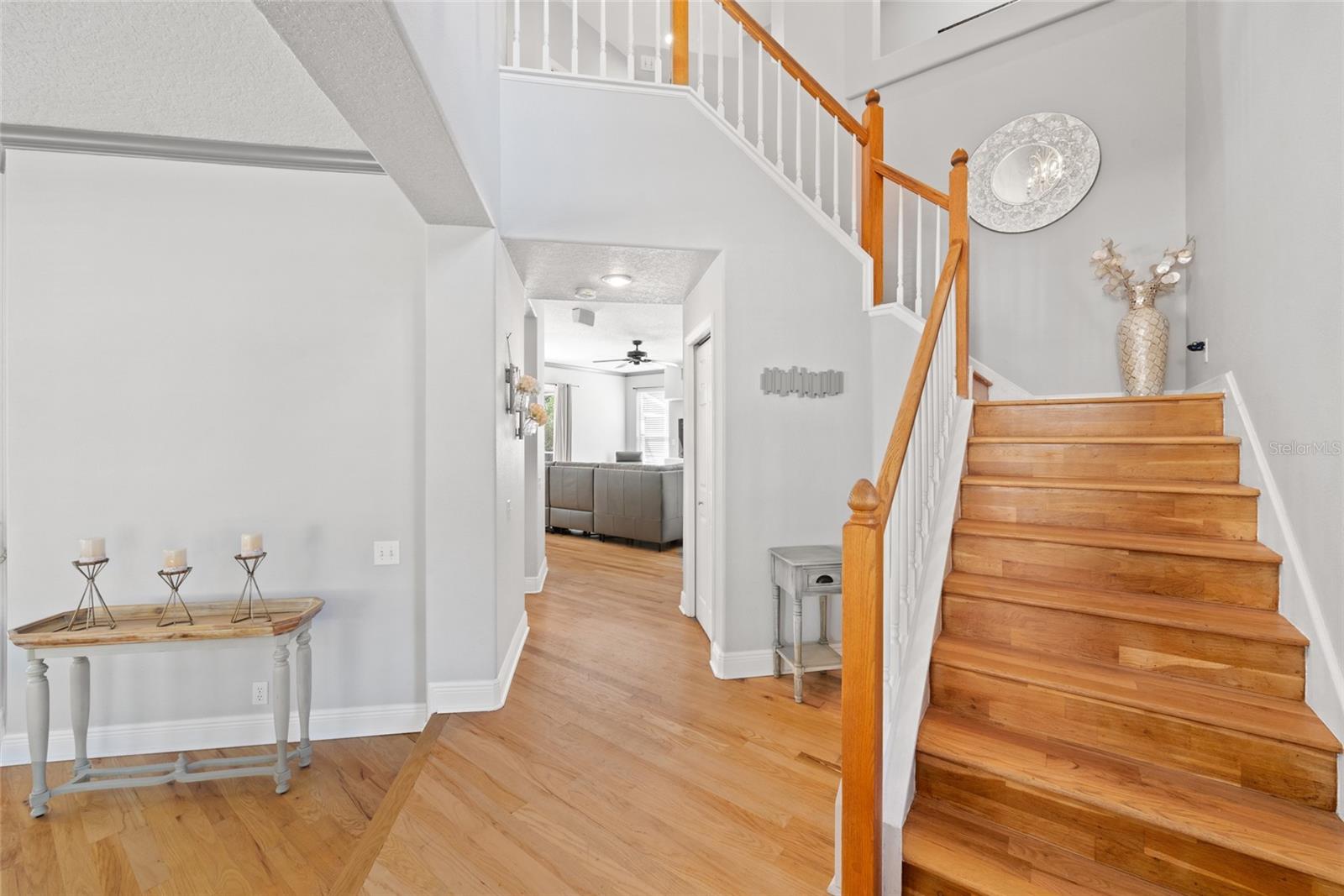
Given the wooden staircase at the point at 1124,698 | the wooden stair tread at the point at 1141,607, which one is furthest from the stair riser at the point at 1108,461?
the wooden stair tread at the point at 1141,607

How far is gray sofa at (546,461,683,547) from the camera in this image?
20.3 ft

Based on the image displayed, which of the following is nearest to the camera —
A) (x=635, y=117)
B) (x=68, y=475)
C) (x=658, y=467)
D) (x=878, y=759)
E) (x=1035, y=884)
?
(x=1035, y=884)

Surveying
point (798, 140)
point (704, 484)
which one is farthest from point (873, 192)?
point (704, 484)

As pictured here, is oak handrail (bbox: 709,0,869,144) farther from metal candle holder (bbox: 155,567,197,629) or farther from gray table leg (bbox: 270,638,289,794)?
gray table leg (bbox: 270,638,289,794)

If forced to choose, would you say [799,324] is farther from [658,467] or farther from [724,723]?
[658,467]

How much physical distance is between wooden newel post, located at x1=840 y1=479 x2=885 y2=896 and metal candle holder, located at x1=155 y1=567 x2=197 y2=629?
8.25ft

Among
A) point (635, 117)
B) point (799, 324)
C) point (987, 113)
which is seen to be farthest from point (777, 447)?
point (987, 113)

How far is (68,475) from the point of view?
2.31 meters

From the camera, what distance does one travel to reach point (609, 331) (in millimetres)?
7035

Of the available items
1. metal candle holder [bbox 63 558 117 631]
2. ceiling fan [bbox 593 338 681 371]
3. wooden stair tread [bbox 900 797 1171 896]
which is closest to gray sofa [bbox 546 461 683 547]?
ceiling fan [bbox 593 338 681 371]

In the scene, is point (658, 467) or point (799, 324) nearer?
point (799, 324)

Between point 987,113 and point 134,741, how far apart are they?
6.05m

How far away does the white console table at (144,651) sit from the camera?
1.99 m

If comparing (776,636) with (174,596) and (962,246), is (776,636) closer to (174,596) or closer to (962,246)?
(962,246)
